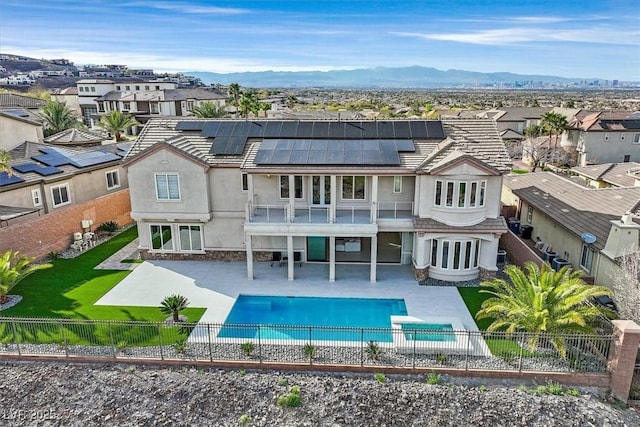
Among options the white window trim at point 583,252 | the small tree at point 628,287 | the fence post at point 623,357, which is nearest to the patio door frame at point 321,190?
the white window trim at point 583,252

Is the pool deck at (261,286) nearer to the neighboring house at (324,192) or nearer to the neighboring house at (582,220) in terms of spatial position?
the neighboring house at (324,192)

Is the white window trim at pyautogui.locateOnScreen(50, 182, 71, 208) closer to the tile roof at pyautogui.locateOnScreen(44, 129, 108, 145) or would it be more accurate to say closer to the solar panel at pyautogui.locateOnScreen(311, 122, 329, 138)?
the tile roof at pyautogui.locateOnScreen(44, 129, 108, 145)

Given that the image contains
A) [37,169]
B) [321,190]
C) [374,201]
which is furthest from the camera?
Result: [37,169]

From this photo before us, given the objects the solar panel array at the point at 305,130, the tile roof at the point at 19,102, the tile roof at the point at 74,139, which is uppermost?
the tile roof at the point at 19,102

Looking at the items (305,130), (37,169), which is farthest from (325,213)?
(37,169)

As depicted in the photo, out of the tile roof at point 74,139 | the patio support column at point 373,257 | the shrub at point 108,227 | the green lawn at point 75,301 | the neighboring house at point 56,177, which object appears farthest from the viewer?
the tile roof at point 74,139

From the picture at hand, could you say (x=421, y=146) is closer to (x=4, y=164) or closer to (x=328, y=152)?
(x=328, y=152)

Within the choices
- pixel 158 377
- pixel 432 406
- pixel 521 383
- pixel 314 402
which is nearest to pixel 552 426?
pixel 521 383
